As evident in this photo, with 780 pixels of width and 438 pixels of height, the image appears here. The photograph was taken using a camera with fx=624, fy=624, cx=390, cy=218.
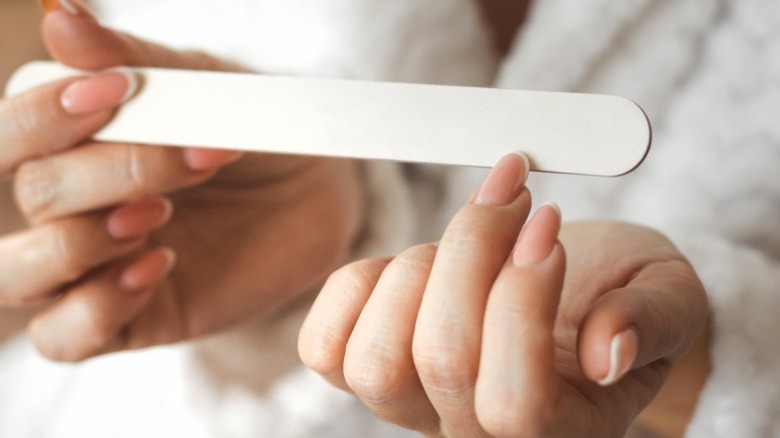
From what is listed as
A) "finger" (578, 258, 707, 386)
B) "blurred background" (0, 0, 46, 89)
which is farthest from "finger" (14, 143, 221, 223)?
"blurred background" (0, 0, 46, 89)

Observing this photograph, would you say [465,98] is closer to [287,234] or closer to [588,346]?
[588,346]

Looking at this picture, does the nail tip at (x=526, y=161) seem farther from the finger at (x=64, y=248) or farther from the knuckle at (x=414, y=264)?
the finger at (x=64, y=248)

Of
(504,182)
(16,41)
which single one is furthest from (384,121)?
(16,41)

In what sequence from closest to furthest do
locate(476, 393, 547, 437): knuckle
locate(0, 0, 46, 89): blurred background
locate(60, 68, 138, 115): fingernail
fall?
locate(476, 393, 547, 437): knuckle → locate(60, 68, 138, 115): fingernail → locate(0, 0, 46, 89): blurred background

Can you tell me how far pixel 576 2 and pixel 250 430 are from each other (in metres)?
0.44

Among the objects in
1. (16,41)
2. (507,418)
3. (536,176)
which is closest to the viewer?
(507,418)

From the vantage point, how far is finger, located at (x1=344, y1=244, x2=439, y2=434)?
25 centimetres

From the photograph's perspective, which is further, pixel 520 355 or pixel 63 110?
pixel 63 110

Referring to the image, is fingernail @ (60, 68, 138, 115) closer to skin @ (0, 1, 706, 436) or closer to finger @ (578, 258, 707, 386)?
skin @ (0, 1, 706, 436)

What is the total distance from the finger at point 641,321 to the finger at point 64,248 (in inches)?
11.8

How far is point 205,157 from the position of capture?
0.39 metres

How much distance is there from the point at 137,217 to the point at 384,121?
20 cm

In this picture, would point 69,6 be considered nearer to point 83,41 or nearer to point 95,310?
point 83,41

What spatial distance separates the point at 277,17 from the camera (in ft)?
1.92
